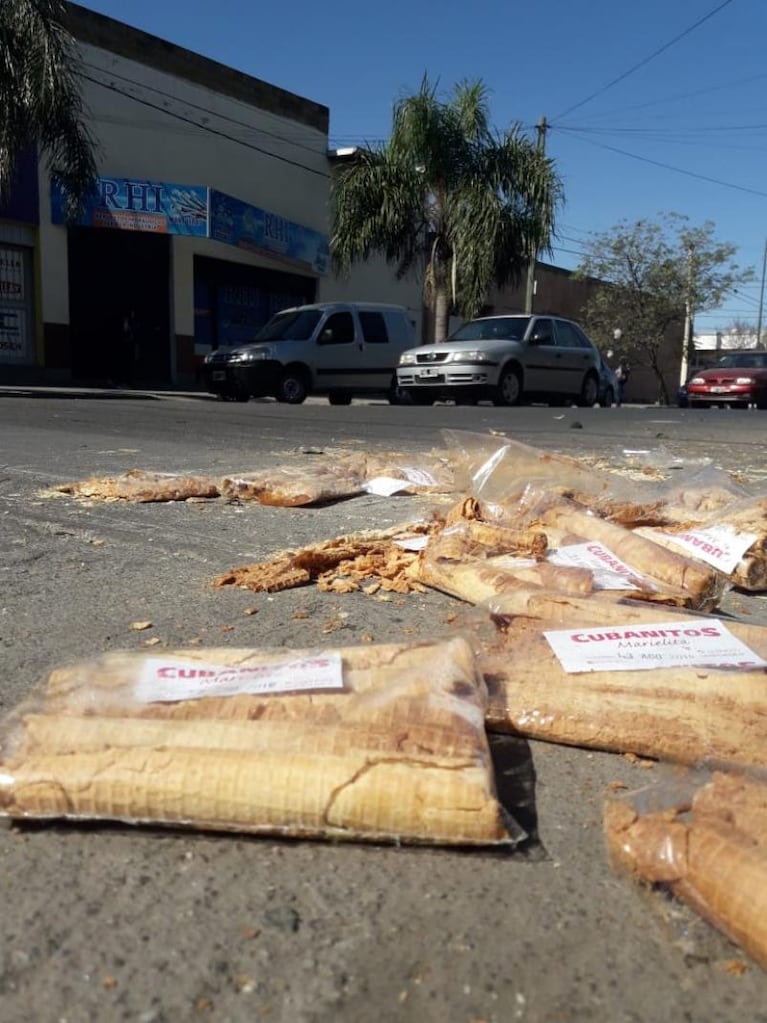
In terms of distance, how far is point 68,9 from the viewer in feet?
62.2

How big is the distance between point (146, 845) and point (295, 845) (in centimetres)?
24

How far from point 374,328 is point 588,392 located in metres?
4.17

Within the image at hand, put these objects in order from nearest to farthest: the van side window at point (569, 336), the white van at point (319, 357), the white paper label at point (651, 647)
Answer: the white paper label at point (651, 647) → the white van at point (319, 357) → the van side window at point (569, 336)

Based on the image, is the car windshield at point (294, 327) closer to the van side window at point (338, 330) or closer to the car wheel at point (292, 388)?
the van side window at point (338, 330)

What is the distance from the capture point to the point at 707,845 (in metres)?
1.31

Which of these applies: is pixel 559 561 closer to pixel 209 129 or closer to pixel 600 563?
pixel 600 563

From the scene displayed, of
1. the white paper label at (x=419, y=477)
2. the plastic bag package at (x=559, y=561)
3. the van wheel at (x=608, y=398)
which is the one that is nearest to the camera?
the plastic bag package at (x=559, y=561)

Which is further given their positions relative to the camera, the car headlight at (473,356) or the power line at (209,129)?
the power line at (209,129)

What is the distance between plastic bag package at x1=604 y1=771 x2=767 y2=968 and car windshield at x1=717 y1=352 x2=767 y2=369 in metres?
20.2

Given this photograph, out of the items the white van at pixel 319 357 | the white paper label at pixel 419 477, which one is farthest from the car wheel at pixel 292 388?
the white paper label at pixel 419 477

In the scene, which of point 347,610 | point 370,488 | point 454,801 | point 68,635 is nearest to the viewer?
point 454,801

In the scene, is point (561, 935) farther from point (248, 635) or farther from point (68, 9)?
point (68, 9)

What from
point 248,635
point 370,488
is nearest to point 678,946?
point 248,635

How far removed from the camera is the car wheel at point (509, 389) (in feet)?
46.4
